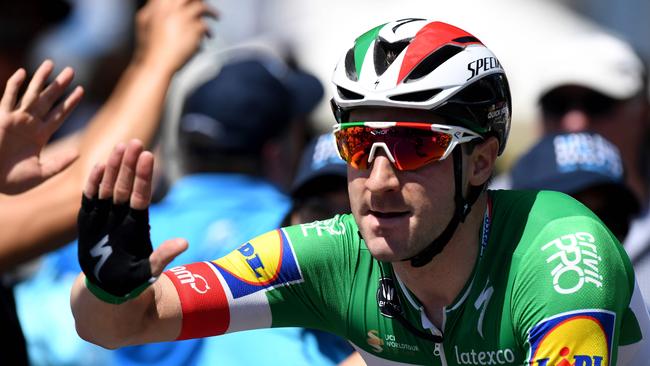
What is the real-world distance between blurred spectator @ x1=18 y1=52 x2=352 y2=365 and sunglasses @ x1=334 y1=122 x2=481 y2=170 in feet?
5.01

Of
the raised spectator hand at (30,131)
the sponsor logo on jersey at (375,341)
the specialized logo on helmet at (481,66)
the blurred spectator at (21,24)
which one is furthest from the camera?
the blurred spectator at (21,24)

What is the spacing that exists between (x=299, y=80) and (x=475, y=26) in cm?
253

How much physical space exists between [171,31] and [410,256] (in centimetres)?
157

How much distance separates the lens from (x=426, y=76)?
12.9ft

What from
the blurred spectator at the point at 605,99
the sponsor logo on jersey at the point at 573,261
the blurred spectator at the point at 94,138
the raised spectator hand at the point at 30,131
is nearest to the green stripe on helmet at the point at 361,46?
the sponsor logo on jersey at the point at 573,261

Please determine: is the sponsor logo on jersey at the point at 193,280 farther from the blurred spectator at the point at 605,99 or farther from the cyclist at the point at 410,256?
the blurred spectator at the point at 605,99

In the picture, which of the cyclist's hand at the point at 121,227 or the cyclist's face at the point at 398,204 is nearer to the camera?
the cyclist's hand at the point at 121,227

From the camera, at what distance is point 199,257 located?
5.95 m

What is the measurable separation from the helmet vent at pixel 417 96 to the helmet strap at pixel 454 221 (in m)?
0.20

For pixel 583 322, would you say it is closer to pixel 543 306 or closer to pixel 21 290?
pixel 543 306

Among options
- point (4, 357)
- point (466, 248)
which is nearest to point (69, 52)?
point (4, 357)

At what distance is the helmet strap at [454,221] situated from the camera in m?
4.02

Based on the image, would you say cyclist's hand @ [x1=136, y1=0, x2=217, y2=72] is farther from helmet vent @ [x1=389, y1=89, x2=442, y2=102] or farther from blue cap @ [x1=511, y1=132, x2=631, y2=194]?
blue cap @ [x1=511, y1=132, x2=631, y2=194]

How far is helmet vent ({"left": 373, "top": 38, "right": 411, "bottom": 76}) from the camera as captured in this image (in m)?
4.01
